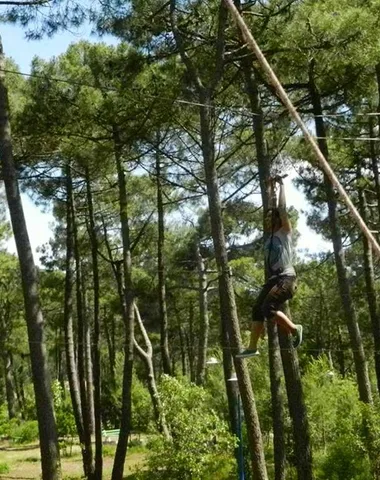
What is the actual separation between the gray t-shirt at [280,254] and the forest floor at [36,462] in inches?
423

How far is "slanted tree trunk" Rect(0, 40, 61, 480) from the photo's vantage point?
7.48 m

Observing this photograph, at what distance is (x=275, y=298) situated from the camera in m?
4.85

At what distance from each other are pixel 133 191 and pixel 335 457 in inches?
328

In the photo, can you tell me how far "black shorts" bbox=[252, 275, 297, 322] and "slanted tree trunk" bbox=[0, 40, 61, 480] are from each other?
347 cm

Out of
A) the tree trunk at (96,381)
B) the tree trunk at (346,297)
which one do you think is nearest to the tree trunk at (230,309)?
the tree trunk at (346,297)

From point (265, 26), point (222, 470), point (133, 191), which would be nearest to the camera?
point (265, 26)

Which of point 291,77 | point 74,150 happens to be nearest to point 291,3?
point 291,77

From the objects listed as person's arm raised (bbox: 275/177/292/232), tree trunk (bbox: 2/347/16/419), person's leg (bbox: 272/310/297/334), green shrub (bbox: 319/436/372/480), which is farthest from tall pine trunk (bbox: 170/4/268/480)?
tree trunk (bbox: 2/347/16/419)

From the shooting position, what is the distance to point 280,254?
15.8 ft

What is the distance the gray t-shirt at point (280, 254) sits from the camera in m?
4.81

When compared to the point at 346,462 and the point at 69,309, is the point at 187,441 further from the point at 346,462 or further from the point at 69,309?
the point at 69,309

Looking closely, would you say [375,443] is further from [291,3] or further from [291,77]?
[291,3]

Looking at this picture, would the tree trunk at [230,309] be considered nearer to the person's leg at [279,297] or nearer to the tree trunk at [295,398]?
the tree trunk at [295,398]

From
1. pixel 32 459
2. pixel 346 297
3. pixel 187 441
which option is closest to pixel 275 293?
pixel 187 441
